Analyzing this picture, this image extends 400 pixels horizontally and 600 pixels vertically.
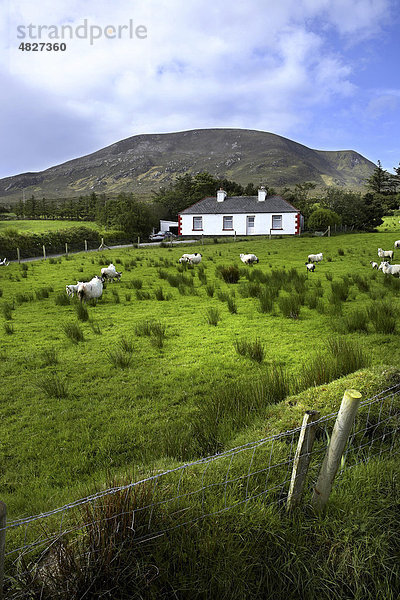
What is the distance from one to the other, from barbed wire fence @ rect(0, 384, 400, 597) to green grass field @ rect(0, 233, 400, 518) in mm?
352

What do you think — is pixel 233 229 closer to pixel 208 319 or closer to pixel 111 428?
pixel 208 319

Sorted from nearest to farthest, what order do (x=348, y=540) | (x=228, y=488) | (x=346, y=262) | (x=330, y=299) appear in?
(x=348, y=540), (x=228, y=488), (x=330, y=299), (x=346, y=262)

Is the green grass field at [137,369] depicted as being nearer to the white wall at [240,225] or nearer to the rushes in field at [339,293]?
the rushes in field at [339,293]

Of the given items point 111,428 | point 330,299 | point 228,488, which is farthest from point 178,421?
point 330,299

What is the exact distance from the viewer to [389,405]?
3.74 metres

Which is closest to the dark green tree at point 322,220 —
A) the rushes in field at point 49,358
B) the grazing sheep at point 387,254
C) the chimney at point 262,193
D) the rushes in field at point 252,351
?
the chimney at point 262,193

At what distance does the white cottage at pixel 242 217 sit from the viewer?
1609 inches

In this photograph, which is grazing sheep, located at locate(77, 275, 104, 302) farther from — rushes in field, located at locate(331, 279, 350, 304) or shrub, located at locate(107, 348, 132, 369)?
rushes in field, located at locate(331, 279, 350, 304)

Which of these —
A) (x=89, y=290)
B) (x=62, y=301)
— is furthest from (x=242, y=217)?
(x=62, y=301)

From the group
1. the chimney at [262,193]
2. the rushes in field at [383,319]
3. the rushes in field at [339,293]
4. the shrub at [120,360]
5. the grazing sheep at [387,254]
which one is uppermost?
the chimney at [262,193]

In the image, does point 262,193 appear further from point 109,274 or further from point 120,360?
point 120,360

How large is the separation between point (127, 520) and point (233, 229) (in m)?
41.4

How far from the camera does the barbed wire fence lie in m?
2.16

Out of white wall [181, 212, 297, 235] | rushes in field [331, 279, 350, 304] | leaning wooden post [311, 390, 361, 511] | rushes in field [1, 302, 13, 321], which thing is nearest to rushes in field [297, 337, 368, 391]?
leaning wooden post [311, 390, 361, 511]
